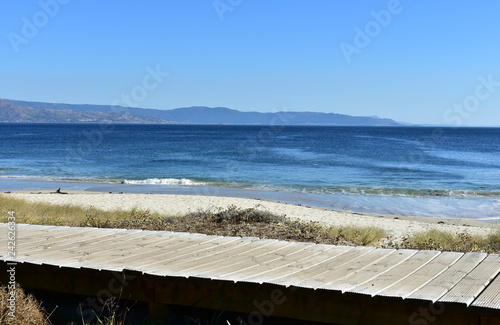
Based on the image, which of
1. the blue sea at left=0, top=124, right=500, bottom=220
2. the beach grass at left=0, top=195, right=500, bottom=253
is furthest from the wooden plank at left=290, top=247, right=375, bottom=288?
the blue sea at left=0, top=124, right=500, bottom=220

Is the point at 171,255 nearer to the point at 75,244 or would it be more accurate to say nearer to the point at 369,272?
the point at 75,244

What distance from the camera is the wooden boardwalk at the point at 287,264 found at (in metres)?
4.29

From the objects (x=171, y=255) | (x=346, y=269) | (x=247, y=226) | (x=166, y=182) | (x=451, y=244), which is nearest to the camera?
(x=346, y=269)

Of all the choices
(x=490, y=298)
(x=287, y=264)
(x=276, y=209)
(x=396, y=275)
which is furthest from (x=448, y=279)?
(x=276, y=209)

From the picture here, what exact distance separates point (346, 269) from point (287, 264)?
22.3 inches

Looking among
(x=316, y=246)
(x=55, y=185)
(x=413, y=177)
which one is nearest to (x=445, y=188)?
(x=413, y=177)

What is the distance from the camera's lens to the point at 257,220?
1020cm

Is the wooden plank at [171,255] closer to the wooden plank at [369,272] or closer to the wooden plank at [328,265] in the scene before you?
the wooden plank at [328,265]

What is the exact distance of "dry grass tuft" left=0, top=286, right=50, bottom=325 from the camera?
4512 millimetres

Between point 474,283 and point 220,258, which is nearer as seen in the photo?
point 474,283

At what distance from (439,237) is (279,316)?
621cm

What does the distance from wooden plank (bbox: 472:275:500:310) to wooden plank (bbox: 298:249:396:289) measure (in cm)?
111

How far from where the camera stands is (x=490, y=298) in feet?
13.4

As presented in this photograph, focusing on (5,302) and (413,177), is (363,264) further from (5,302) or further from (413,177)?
(413,177)
